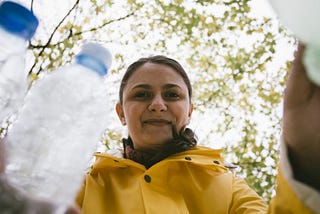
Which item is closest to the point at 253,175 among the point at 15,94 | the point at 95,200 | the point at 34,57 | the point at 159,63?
the point at 34,57

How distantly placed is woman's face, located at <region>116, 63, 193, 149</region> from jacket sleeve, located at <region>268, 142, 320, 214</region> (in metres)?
0.86

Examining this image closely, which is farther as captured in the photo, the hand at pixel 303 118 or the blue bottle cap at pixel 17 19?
the blue bottle cap at pixel 17 19

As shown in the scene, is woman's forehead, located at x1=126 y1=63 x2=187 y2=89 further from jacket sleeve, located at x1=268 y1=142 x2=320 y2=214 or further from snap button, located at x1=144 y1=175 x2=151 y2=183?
jacket sleeve, located at x1=268 y1=142 x2=320 y2=214

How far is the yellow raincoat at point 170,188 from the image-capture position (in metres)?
1.48

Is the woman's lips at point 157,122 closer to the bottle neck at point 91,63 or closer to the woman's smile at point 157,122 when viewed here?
the woman's smile at point 157,122

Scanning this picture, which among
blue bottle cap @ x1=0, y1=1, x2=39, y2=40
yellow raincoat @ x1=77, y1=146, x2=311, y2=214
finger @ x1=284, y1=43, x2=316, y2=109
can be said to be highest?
blue bottle cap @ x1=0, y1=1, x2=39, y2=40

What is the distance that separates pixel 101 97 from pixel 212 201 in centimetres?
67

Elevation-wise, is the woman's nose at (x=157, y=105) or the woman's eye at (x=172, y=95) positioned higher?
the woman's eye at (x=172, y=95)

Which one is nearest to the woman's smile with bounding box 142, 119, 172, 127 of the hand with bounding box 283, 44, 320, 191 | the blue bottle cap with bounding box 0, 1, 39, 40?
the blue bottle cap with bounding box 0, 1, 39, 40

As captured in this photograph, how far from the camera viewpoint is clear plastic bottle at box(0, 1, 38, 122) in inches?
38.2

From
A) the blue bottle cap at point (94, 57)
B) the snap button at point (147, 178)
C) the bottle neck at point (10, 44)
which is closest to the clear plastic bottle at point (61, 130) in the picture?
the blue bottle cap at point (94, 57)

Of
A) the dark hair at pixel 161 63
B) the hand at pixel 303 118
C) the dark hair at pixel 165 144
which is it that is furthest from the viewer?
the dark hair at pixel 161 63

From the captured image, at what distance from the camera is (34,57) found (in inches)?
153

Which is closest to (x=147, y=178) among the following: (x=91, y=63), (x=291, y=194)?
(x=91, y=63)
